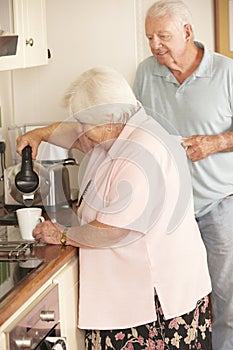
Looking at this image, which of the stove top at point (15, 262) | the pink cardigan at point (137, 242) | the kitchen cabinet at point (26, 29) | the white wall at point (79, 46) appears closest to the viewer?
the stove top at point (15, 262)

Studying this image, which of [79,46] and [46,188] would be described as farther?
[79,46]

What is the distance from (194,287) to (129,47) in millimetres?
1128

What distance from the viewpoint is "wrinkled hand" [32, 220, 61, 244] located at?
2.34 meters

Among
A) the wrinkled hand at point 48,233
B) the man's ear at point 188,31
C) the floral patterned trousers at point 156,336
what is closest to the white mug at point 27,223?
the wrinkled hand at point 48,233

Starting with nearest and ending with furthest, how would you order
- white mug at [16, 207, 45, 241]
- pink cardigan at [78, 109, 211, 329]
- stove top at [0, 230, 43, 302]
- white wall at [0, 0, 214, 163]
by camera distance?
1. stove top at [0, 230, 43, 302]
2. pink cardigan at [78, 109, 211, 329]
3. white mug at [16, 207, 45, 241]
4. white wall at [0, 0, 214, 163]

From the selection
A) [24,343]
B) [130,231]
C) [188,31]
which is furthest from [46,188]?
[24,343]

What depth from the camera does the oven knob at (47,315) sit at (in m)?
2.02

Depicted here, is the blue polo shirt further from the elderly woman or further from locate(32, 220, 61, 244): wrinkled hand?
locate(32, 220, 61, 244): wrinkled hand

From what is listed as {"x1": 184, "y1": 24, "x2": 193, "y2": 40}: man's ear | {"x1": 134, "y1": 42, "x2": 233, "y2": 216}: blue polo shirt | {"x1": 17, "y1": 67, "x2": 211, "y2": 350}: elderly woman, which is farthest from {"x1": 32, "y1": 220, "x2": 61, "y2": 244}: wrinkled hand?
{"x1": 184, "y1": 24, "x2": 193, "y2": 40}: man's ear

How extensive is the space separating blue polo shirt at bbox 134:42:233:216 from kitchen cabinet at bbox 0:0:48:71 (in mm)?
437

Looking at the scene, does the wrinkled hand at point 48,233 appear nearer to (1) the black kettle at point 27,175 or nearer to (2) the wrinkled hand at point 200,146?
(1) the black kettle at point 27,175

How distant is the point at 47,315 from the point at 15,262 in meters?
0.22

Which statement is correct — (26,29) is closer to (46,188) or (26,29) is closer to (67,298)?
(46,188)

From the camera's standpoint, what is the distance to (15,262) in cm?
218
